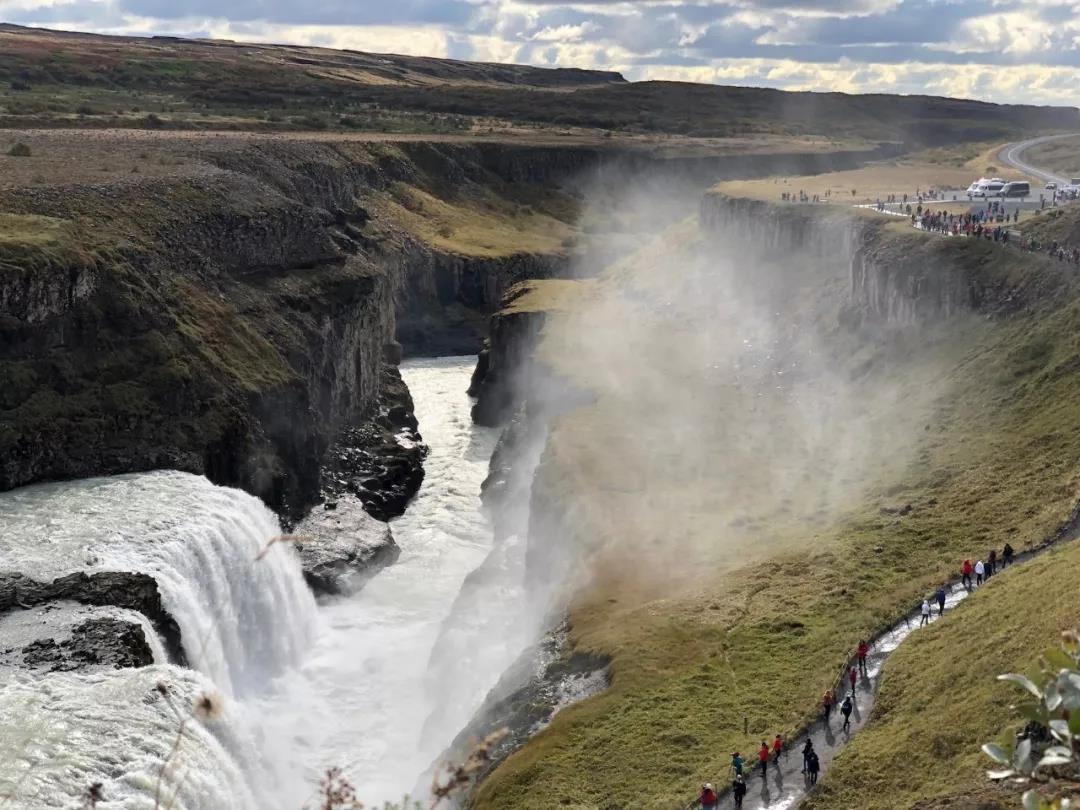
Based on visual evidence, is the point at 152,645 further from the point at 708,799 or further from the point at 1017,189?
the point at 1017,189

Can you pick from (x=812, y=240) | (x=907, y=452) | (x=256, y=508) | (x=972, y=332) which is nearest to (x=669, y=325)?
(x=812, y=240)

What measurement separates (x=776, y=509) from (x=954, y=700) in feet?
86.3

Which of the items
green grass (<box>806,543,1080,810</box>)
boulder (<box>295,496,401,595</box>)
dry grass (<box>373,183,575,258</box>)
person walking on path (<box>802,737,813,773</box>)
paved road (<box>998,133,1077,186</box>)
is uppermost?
paved road (<box>998,133,1077,186</box>)

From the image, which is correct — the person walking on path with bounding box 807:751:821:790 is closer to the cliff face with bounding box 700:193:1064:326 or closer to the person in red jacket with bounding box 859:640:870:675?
the person in red jacket with bounding box 859:640:870:675

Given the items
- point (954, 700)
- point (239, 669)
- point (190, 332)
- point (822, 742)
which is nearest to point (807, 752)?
point (822, 742)

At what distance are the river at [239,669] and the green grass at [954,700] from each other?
1547 cm

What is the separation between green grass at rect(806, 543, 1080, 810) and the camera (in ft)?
93.0

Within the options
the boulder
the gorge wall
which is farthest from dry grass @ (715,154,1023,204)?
the boulder

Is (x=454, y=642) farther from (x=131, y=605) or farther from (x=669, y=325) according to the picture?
(x=669, y=325)

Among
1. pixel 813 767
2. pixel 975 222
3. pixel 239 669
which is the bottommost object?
pixel 239 669

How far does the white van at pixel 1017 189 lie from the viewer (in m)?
89.0

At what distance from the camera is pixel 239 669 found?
158 feet

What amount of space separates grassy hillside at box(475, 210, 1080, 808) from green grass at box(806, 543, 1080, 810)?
23 cm

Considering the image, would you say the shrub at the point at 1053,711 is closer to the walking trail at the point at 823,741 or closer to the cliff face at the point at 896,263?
the walking trail at the point at 823,741
